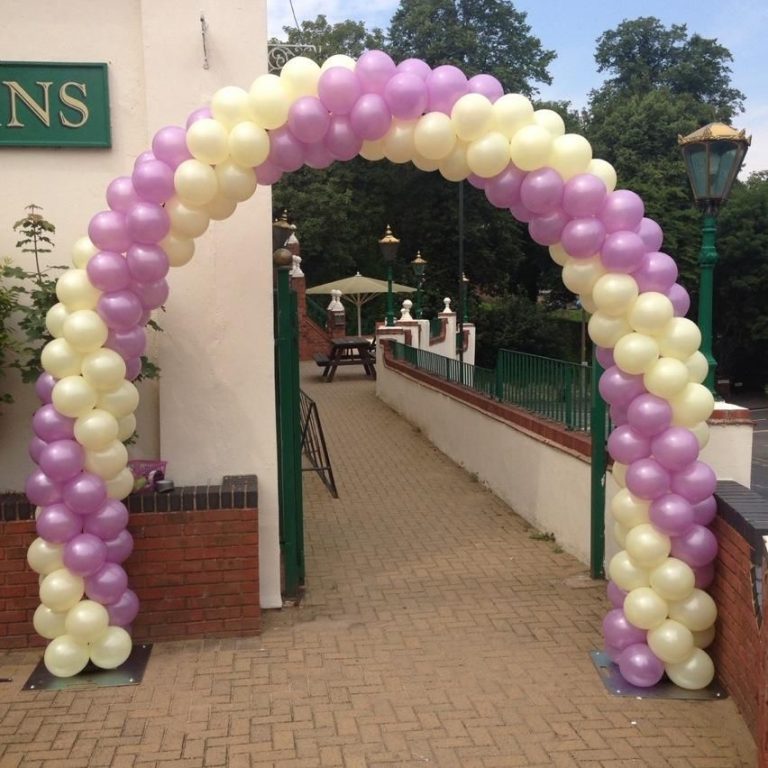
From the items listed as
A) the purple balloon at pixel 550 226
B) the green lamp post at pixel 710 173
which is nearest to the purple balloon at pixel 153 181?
the purple balloon at pixel 550 226

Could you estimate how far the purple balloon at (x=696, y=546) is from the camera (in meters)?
4.42

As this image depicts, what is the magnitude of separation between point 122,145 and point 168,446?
1.93 m

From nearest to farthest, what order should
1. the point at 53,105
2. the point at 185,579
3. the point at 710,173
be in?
the point at 185,579
the point at 53,105
the point at 710,173

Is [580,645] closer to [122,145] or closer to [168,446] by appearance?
[168,446]

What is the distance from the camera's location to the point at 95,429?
4.38 meters

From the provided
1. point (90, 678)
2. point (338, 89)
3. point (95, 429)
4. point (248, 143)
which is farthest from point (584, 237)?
point (90, 678)

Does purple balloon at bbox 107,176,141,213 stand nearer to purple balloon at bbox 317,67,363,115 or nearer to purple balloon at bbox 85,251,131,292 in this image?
purple balloon at bbox 85,251,131,292

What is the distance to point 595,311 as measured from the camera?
185 inches

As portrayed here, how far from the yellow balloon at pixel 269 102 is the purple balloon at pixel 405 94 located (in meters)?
0.53

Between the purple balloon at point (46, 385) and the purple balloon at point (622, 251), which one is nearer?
the purple balloon at point (622, 251)

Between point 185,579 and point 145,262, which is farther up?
point 145,262

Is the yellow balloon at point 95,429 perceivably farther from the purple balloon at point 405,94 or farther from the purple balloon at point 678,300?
the purple balloon at point 678,300

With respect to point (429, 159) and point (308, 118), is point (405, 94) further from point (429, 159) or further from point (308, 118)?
point (308, 118)

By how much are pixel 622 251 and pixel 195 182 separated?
226cm
